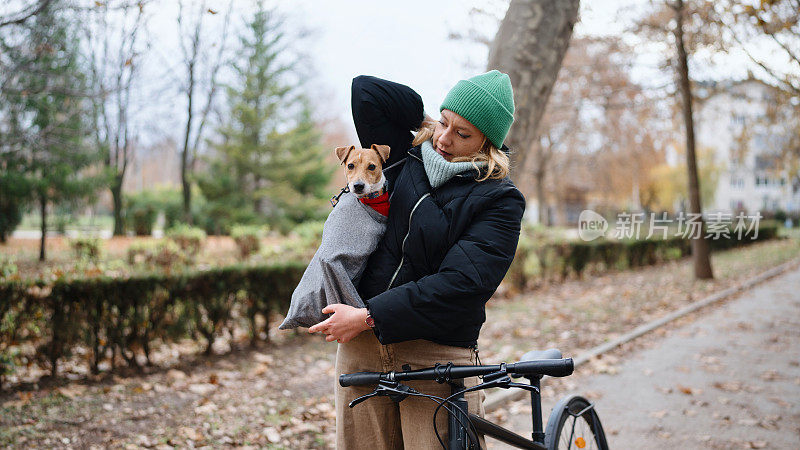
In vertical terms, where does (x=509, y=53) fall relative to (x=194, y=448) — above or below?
above

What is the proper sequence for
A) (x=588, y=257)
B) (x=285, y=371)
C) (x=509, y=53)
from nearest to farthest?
1. (x=509, y=53)
2. (x=285, y=371)
3. (x=588, y=257)

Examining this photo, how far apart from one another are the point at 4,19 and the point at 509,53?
6.07 meters

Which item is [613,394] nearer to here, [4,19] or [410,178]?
[410,178]

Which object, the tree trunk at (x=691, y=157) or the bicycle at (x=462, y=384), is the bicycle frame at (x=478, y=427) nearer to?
the bicycle at (x=462, y=384)

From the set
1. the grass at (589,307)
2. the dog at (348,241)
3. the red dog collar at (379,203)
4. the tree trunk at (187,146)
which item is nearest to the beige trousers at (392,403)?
the dog at (348,241)

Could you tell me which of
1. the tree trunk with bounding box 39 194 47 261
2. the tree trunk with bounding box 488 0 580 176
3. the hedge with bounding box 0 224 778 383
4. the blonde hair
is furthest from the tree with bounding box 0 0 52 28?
the tree trunk with bounding box 39 194 47 261

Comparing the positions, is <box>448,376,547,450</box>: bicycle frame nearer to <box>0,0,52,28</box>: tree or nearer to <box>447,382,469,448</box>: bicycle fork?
<box>447,382,469,448</box>: bicycle fork

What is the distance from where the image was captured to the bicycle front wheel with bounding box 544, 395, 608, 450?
2.51m

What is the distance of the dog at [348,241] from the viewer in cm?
186

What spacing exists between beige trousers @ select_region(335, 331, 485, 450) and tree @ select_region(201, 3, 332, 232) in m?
24.4

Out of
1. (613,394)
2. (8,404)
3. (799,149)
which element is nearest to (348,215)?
(8,404)

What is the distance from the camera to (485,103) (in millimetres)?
1917

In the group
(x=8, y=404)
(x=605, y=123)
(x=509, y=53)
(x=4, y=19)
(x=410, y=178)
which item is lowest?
(x=8, y=404)

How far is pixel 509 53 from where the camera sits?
4.69 metres
